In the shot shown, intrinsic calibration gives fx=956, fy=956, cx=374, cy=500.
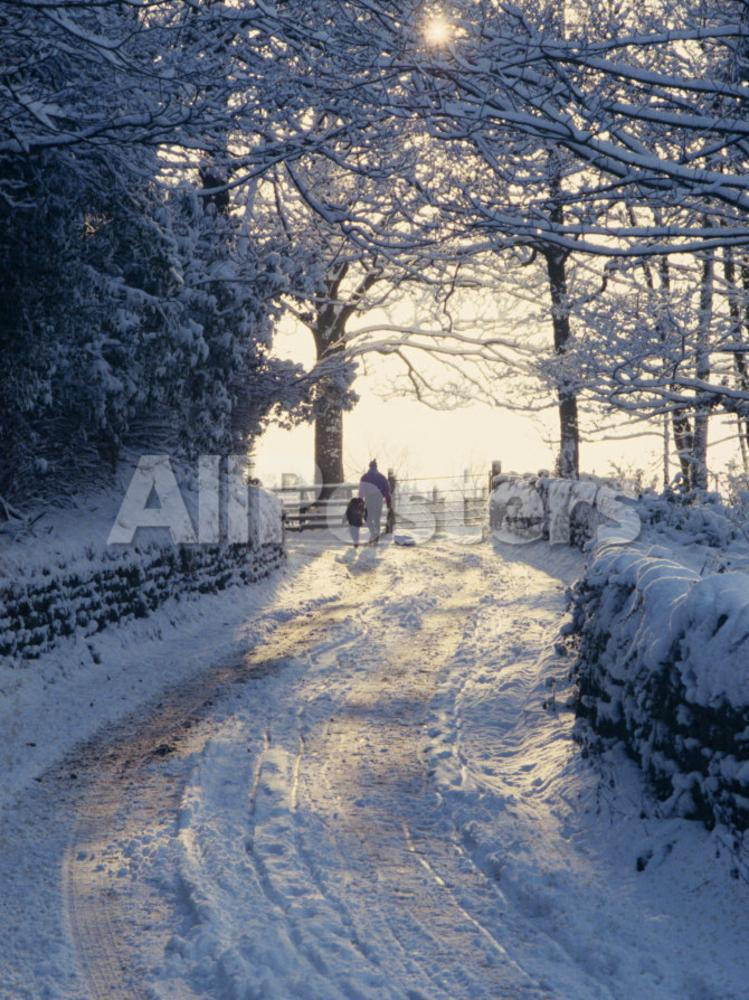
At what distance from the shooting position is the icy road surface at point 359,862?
13.8 feet

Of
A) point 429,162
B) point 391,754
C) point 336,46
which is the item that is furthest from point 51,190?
point 391,754

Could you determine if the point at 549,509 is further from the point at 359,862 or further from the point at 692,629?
the point at 359,862

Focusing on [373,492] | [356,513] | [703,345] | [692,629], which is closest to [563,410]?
[373,492]

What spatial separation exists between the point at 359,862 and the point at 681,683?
6.76 ft

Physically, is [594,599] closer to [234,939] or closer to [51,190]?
[234,939]

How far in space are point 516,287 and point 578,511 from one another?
416 inches

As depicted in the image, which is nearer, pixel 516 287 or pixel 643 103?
pixel 643 103

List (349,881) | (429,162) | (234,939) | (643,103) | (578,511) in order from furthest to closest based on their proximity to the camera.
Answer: (578,511) → (429,162) → (643,103) → (349,881) → (234,939)

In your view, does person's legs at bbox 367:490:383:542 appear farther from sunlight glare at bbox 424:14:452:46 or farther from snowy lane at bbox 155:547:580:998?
sunlight glare at bbox 424:14:452:46

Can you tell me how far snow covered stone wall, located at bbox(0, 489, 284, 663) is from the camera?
372 inches

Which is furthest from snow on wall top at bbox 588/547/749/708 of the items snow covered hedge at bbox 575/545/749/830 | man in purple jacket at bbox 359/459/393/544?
man in purple jacket at bbox 359/459/393/544

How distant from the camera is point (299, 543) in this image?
24312mm

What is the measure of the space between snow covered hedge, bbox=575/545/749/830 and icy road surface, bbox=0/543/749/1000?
0.26m

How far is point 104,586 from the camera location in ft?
36.8
